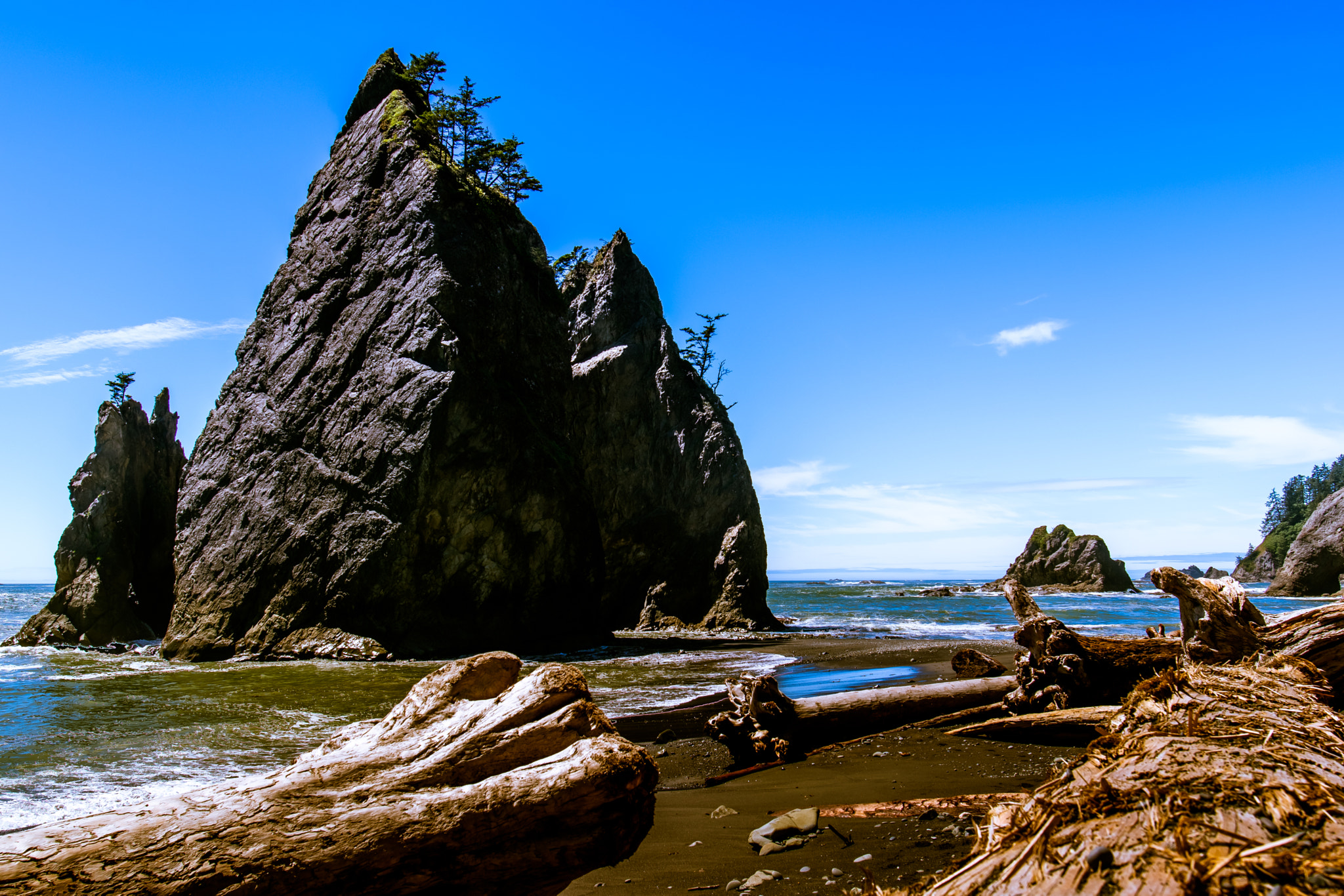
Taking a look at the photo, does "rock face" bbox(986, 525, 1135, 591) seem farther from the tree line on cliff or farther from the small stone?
the small stone

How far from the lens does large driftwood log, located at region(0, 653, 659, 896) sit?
2561mm

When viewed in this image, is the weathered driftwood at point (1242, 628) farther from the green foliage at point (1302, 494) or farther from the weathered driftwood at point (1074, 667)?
the green foliage at point (1302, 494)

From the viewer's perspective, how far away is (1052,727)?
6.93m

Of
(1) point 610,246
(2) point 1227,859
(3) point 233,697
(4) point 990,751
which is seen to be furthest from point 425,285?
(2) point 1227,859

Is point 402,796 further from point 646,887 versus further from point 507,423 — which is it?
point 507,423

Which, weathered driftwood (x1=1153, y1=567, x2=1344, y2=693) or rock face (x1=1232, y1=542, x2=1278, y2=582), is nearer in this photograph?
weathered driftwood (x1=1153, y1=567, x2=1344, y2=693)

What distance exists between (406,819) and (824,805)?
348 cm

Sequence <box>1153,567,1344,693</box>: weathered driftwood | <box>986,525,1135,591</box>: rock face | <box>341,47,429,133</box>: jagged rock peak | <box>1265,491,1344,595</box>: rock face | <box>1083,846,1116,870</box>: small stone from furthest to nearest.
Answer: <box>986,525,1135,591</box>: rock face
<box>1265,491,1344,595</box>: rock face
<box>341,47,429,133</box>: jagged rock peak
<box>1153,567,1344,693</box>: weathered driftwood
<box>1083,846,1116,870</box>: small stone

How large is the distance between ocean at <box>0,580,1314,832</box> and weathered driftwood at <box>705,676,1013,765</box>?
10.7ft

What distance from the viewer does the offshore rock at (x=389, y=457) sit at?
846 inches

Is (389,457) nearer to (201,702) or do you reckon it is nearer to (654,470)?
(201,702)

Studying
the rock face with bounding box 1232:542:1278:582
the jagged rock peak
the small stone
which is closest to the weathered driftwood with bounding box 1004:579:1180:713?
the small stone

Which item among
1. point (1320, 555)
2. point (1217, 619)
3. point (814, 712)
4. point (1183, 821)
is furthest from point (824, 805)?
point (1320, 555)

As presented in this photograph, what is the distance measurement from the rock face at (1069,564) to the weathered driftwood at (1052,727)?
71.1 metres
